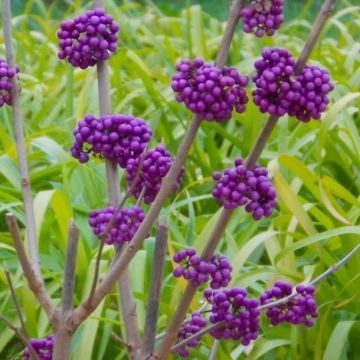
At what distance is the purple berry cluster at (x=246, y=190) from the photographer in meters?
0.94

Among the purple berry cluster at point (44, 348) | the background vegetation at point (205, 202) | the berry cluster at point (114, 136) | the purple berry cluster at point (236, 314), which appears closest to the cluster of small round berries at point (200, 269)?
the purple berry cluster at point (236, 314)

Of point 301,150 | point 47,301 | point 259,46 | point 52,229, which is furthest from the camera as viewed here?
point 259,46

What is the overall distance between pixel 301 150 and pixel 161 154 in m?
1.49

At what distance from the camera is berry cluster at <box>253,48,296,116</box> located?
89 centimetres

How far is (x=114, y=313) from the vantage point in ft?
5.82

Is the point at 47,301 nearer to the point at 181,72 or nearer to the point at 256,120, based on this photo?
the point at 181,72

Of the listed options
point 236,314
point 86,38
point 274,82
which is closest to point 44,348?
point 236,314

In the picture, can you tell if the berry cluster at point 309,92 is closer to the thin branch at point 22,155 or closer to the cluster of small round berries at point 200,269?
the cluster of small round berries at point 200,269

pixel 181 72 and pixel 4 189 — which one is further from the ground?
pixel 181 72

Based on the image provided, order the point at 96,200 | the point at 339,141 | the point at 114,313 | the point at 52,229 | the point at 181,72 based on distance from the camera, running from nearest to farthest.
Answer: the point at 181,72, the point at 114,313, the point at 52,229, the point at 96,200, the point at 339,141

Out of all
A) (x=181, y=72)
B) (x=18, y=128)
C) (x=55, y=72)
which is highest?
(x=181, y=72)

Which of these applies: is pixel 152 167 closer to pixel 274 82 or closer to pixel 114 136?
pixel 114 136

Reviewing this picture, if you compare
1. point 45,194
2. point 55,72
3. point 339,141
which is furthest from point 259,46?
point 45,194

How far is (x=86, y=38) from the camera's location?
1.12 m
